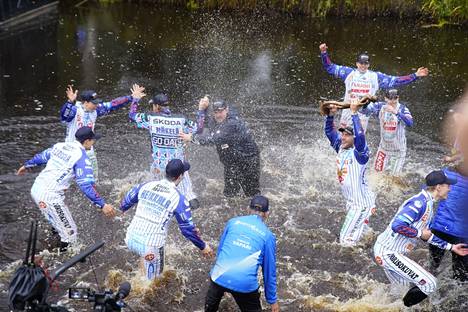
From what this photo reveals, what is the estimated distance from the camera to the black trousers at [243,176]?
941 cm

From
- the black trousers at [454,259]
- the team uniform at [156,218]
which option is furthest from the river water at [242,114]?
the team uniform at [156,218]

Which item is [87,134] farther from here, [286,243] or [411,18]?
[411,18]

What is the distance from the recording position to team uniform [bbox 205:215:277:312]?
5.79 metres

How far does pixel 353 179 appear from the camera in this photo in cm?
776

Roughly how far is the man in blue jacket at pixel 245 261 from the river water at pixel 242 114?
1.27 m

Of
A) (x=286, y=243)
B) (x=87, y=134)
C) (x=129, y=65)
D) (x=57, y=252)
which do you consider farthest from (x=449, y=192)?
(x=129, y=65)

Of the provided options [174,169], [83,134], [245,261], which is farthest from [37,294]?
[83,134]

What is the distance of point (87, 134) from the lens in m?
7.64

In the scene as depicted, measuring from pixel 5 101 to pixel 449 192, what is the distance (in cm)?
1018

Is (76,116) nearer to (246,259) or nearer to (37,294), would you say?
(246,259)

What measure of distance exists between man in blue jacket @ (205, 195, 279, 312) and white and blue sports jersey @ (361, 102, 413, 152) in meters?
4.98

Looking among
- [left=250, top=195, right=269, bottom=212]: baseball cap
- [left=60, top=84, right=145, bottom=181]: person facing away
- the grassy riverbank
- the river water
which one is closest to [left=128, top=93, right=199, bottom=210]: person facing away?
[left=60, top=84, right=145, bottom=181]: person facing away

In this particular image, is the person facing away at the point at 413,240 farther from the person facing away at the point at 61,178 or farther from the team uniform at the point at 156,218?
the person facing away at the point at 61,178

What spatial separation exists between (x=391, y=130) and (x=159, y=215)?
530cm
